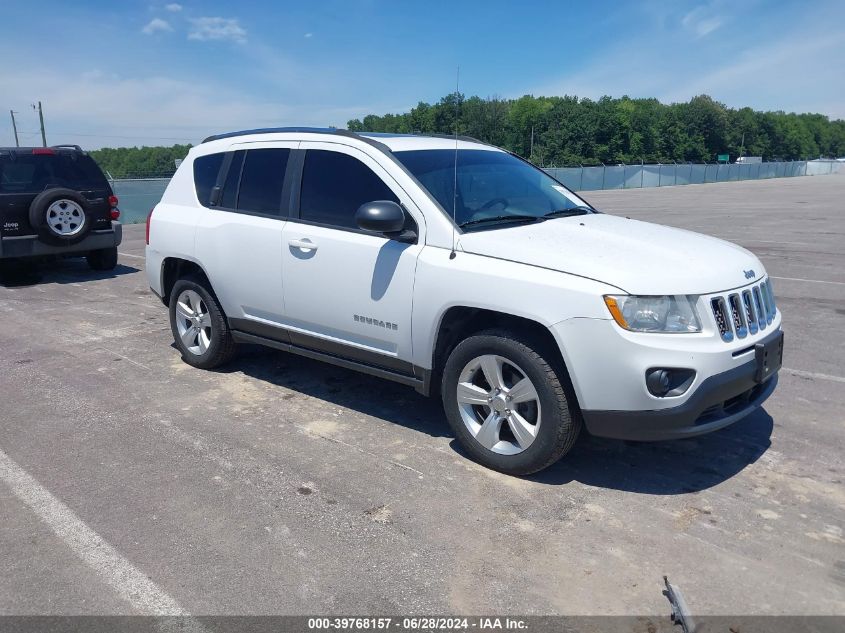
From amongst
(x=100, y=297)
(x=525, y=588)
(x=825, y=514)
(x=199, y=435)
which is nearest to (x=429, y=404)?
(x=199, y=435)

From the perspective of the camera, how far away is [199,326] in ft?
19.1

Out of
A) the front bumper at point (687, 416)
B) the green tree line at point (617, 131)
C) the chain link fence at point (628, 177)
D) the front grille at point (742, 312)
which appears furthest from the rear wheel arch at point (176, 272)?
the green tree line at point (617, 131)

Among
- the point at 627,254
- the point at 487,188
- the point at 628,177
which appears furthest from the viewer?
the point at 628,177

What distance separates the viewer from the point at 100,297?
A: 29.9 ft

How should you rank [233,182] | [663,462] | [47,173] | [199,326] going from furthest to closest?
[47,173] → [199,326] → [233,182] → [663,462]

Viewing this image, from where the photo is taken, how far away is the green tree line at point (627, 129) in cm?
9131

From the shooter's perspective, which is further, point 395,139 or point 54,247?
point 54,247

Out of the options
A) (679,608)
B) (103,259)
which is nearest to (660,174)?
(103,259)

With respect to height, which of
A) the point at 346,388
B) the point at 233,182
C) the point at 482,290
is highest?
the point at 233,182

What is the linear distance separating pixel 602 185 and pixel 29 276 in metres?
37.1

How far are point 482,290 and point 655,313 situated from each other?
0.90 metres

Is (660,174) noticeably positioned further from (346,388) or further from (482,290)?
(482,290)

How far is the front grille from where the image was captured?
3523 mm

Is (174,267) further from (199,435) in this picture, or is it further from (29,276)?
(29,276)
